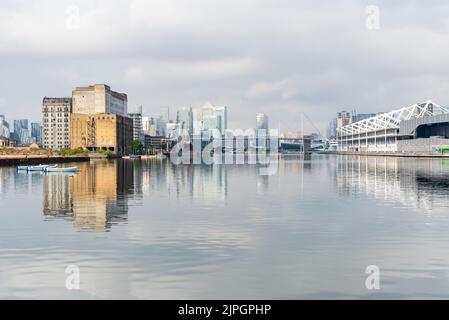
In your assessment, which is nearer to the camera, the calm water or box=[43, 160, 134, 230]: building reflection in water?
the calm water

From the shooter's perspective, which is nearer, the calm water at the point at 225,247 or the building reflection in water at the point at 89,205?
the calm water at the point at 225,247

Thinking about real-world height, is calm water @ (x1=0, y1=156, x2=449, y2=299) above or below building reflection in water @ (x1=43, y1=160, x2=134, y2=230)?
below

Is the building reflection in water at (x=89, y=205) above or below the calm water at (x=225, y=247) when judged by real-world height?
above

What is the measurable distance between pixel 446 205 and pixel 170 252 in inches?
1203

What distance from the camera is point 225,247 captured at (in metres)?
28.5

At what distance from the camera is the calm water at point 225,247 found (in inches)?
814

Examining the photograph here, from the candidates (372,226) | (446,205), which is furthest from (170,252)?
(446,205)

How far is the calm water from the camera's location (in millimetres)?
20672

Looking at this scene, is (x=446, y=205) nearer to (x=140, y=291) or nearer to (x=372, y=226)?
(x=372, y=226)

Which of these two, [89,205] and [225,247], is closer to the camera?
[225,247]

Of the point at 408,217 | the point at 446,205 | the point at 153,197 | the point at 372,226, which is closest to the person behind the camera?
the point at 372,226

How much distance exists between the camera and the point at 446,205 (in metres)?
48.0

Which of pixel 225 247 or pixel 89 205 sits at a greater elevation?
pixel 89 205

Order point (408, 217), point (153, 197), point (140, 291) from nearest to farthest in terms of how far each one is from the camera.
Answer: point (140, 291) → point (408, 217) → point (153, 197)
